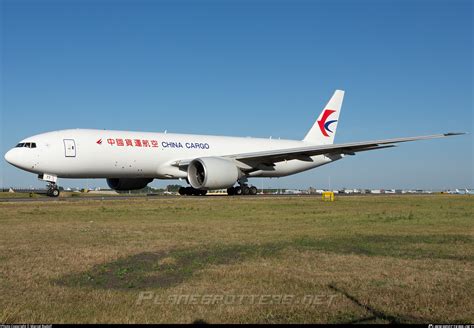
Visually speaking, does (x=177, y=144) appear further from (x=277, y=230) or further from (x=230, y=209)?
(x=277, y=230)

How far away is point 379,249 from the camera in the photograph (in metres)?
10.5

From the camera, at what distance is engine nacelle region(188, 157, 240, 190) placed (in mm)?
30630

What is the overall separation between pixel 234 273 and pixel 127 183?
97.1ft

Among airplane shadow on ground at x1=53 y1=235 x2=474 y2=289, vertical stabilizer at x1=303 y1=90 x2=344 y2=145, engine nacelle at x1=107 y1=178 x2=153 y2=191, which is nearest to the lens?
airplane shadow on ground at x1=53 y1=235 x2=474 y2=289

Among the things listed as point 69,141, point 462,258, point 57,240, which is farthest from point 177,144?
point 462,258

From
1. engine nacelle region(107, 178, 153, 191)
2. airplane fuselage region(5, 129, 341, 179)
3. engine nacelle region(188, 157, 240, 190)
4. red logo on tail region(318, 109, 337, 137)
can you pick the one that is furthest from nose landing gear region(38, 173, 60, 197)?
red logo on tail region(318, 109, 337, 137)

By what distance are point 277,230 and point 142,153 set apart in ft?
66.1

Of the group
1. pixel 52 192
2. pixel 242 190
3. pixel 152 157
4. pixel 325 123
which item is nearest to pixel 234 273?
pixel 52 192

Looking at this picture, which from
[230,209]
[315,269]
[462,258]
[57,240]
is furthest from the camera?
[230,209]

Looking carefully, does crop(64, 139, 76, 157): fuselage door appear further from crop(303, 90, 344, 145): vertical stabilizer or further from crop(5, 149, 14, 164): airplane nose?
crop(303, 90, 344, 145): vertical stabilizer

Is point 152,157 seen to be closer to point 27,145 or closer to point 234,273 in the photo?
point 27,145

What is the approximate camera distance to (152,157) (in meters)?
33.1

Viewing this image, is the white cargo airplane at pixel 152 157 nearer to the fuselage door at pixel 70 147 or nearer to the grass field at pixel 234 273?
the fuselage door at pixel 70 147

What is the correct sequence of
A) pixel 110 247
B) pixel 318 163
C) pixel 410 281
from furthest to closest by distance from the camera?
A: pixel 318 163
pixel 110 247
pixel 410 281
